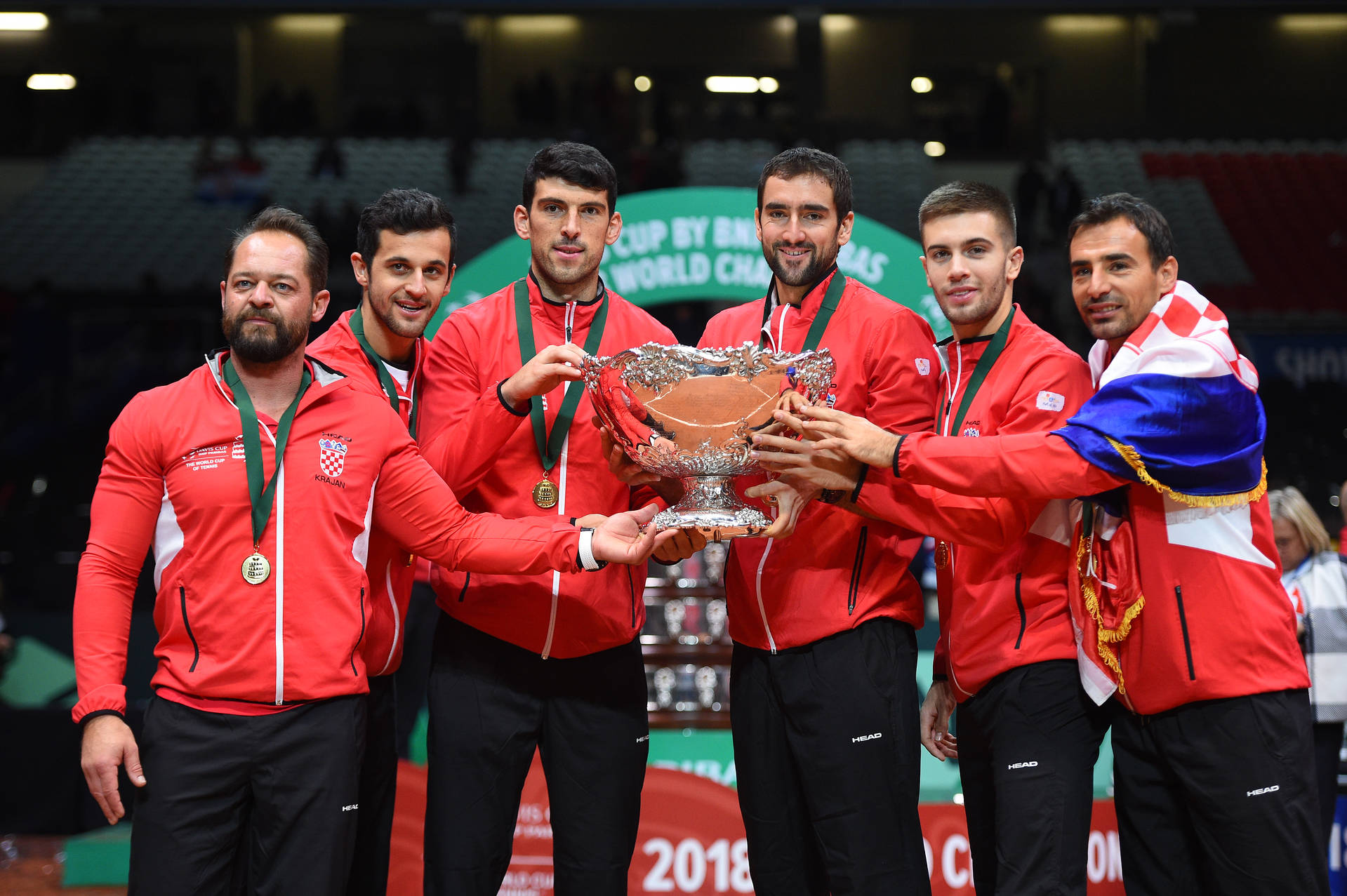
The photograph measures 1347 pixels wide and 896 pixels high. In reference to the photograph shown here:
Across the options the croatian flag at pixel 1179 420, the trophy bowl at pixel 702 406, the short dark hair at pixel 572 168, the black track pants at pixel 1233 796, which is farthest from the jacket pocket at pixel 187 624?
the black track pants at pixel 1233 796

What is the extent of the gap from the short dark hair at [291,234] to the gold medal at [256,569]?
0.61 m

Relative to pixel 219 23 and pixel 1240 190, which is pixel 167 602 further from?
pixel 219 23

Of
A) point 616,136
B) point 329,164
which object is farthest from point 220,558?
point 329,164

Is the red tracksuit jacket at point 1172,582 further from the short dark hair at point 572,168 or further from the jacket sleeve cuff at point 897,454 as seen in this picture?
the short dark hair at point 572,168

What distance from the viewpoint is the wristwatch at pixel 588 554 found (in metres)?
2.62

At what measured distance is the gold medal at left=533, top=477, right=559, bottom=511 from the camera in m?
2.82

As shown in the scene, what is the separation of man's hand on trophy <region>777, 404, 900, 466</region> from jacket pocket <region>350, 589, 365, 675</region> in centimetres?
100

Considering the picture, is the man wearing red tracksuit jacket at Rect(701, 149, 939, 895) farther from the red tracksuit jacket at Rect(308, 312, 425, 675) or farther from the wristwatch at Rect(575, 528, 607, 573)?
the red tracksuit jacket at Rect(308, 312, 425, 675)

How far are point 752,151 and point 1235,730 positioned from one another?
14.0 meters

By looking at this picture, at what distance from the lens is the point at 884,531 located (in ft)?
9.19

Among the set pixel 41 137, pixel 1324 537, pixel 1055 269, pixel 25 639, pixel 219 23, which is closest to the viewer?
pixel 1324 537

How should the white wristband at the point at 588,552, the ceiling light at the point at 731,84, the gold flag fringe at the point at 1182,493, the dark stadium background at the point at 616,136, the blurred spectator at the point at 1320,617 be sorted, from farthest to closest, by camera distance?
the ceiling light at the point at 731,84 < the dark stadium background at the point at 616,136 < the blurred spectator at the point at 1320,617 < the white wristband at the point at 588,552 < the gold flag fringe at the point at 1182,493

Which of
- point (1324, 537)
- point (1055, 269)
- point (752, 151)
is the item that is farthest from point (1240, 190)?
point (1324, 537)

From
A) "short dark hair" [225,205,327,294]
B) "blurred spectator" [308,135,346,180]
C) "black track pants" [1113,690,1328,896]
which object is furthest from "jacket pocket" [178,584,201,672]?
"blurred spectator" [308,135,346,180]
